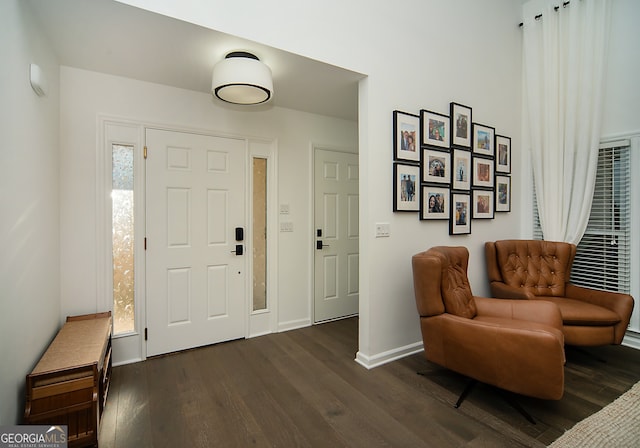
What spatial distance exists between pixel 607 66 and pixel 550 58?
0.52 metres

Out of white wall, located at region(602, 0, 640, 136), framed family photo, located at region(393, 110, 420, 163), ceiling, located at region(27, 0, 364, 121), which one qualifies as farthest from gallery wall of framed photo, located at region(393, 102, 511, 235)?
white wall, located at region(602, 0, 640, 136)

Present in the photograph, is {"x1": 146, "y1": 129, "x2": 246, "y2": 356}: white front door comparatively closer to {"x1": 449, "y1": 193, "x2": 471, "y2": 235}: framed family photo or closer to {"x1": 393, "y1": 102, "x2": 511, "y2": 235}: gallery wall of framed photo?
{"x1": 393, "y1": 102, "x2": 511, "y2": 235}: gallery wall of framed photo

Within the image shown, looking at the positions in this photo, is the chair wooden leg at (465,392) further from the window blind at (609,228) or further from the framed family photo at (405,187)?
the window blind at (609,228)

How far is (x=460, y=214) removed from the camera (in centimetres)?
326

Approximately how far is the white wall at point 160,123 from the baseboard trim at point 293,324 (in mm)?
11

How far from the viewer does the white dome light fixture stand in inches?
86.7

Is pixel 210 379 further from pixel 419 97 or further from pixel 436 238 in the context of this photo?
pixel 419 97

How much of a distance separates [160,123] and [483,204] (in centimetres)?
338

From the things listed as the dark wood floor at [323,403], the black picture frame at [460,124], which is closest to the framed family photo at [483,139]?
the black picture frame at [460,124]

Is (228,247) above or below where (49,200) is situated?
below

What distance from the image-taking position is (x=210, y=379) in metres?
2.48

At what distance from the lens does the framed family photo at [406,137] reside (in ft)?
9.11

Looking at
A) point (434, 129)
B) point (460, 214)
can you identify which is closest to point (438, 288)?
point (460, 214)

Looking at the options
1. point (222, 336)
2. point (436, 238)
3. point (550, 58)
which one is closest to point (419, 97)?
point (436, 238)
